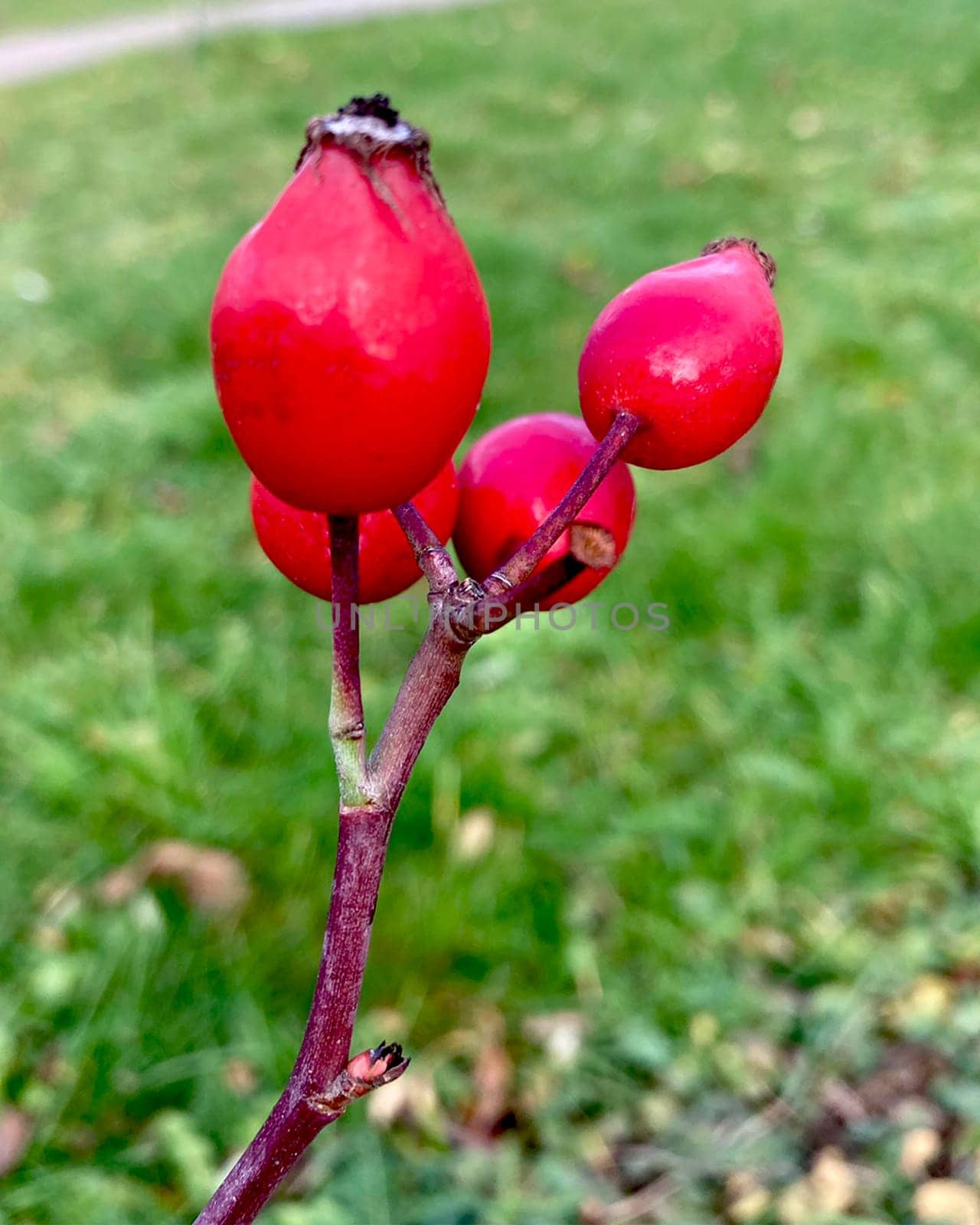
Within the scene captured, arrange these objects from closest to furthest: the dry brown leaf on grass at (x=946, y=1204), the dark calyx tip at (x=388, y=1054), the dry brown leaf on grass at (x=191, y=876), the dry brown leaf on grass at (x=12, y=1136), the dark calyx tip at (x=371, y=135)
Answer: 1. the dark calyx tip at (x=371, y=135)
2. the dark calyx tip at (x=388, y=1054)
3. the dry brown leaf on grass at (x=946, y=1204)
4. the dry brown leaf on grass at (x=12, y=1136)
5. the dry brown leaf on grass at (x=191, y=876)

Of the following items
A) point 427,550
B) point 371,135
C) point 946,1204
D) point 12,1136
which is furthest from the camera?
point 12,1136

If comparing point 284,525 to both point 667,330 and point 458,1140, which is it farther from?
point 458,1140

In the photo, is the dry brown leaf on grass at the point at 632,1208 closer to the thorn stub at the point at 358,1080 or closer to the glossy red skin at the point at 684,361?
the thorn stub at the point at 358,1080

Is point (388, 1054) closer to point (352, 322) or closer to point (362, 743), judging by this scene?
point (362, 743)

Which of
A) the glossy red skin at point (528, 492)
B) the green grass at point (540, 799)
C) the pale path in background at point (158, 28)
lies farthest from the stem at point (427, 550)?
the pale path in background at point (158, 28)

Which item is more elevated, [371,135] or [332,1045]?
[371,135]

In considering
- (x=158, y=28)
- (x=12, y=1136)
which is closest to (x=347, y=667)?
(x=12, y=1136)

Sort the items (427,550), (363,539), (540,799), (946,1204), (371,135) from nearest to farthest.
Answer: (371,135)
(427,550)
(363,539)
(946,1204)
(540,799)
